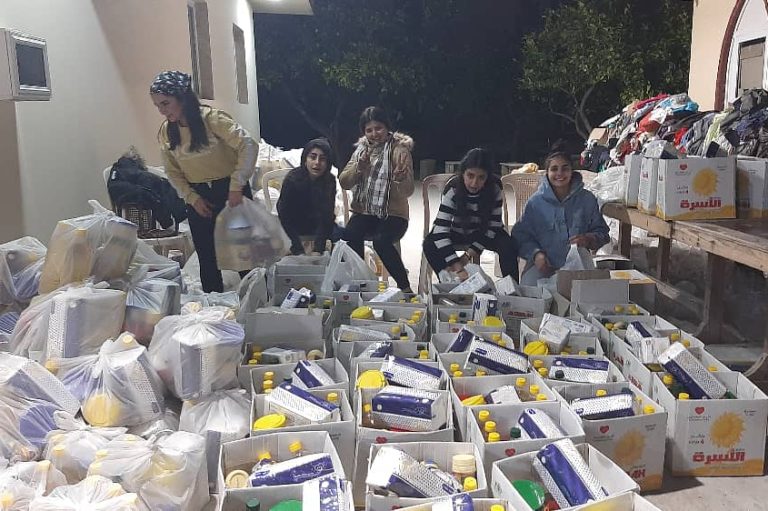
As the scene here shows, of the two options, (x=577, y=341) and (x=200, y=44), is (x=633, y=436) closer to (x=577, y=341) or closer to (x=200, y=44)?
(x=577, y=341)

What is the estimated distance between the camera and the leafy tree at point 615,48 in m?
9.73

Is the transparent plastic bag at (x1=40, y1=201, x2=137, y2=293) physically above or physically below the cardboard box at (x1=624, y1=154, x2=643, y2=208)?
below

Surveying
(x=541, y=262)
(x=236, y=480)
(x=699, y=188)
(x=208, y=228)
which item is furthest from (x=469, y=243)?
(x=236, y=480)

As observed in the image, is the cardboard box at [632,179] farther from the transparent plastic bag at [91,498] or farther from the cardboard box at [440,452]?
the transparent plastic bag at [91,498]

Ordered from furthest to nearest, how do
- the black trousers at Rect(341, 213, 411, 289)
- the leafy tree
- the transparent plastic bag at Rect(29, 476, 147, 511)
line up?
1. the leafy tree
2. the black trousers at Rect(341, 213, 411, 289)
3. the transparent plastic bag at Rect(29, 476, 147, 511)

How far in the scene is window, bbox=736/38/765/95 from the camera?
5248mm

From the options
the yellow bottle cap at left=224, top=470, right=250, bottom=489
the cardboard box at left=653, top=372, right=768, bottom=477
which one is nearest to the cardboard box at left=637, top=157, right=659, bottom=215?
the cardboard box at left=653, top=372, right=768, bottom=477

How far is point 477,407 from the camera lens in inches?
69.1

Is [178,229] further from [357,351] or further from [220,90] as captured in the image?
[220,90]

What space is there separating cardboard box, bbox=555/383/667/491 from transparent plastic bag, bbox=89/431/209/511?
1033mm

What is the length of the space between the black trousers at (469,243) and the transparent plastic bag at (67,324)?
1587 mm

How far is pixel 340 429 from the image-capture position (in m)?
1.71

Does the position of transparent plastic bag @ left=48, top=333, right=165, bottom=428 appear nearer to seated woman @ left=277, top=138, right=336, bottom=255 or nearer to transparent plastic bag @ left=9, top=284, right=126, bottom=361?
transparent plastic bag @ left=9, top=284, right=126, bottom=361

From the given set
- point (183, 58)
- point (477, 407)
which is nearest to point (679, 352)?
point (477, 407)
